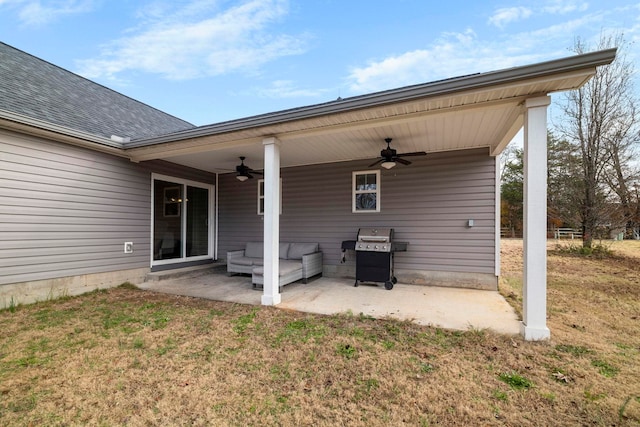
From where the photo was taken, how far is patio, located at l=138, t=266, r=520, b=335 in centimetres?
353

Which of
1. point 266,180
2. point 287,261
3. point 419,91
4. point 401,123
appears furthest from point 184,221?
point 419,91

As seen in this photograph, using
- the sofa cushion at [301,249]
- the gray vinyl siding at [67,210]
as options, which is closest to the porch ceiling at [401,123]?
the gray vinyl siding at [67,210]

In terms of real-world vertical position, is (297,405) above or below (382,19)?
below

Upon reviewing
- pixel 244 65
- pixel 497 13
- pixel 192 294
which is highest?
pixel 244 65

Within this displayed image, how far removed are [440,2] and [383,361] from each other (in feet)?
24.5

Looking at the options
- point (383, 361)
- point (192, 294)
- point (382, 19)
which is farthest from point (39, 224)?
point (382, 19)

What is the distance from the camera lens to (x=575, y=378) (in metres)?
2.20

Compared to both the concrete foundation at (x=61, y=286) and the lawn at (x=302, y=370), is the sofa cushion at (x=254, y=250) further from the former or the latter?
the lawn at (x=302, y=370)

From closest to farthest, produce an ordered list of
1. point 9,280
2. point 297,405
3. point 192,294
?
point 297,405
point 9,280
point 192,294

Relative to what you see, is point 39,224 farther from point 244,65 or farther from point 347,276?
point 244,65

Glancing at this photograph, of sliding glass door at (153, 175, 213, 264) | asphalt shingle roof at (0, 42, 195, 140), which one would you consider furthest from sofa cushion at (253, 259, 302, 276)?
asphalt shingle roof at (0, 42, 195, 140)

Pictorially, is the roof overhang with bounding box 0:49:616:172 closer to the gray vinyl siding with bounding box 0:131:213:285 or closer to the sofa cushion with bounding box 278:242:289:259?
the gray vinyl siding with bounding box 0:131:213:285

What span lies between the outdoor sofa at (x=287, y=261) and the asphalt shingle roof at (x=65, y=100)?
3.33 metres

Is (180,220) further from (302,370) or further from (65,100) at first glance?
(302,370)
